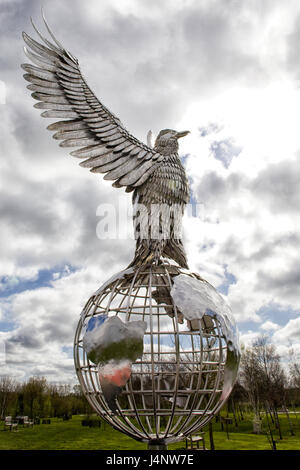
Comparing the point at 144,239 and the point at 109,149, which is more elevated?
the point at 109,149

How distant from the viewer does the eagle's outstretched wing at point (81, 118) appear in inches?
236

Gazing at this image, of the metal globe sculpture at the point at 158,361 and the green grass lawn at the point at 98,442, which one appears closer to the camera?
the metal globe sculpture at the point at 158,361

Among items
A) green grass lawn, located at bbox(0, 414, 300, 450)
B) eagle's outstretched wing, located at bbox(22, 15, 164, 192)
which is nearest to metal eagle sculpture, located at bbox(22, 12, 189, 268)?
eagle's outstretched wing, located at bbox(22, 15, 164, 192)

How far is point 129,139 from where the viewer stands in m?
6.34

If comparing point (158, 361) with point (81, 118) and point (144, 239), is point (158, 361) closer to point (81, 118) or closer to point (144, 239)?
point (144, 239)

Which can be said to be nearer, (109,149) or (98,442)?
(109,149)

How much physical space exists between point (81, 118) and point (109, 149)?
67 centimetres

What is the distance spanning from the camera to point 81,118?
20.0ft

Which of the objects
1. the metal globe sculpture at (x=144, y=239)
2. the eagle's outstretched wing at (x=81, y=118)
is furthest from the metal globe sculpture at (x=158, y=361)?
the eagle's outstretched wing at (x=81, y=118)

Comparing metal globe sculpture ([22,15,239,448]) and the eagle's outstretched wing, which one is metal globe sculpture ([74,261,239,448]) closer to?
metal globe sculpture ([22,15,239,448])

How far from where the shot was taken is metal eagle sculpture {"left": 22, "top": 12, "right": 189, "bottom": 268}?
5.99 m

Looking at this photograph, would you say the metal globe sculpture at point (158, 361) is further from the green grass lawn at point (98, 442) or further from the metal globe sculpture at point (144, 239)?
the green grass lawn at point (98, 442)

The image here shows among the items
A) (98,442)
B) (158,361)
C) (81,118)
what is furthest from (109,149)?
(98,442)
